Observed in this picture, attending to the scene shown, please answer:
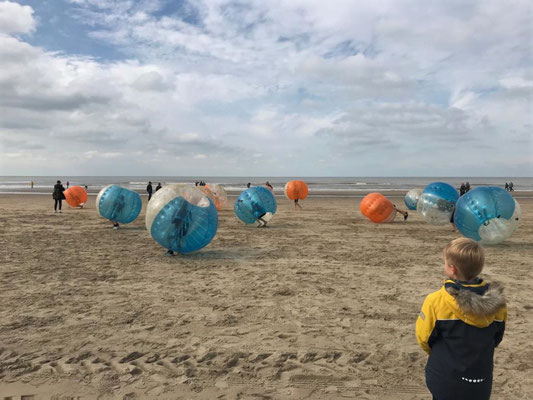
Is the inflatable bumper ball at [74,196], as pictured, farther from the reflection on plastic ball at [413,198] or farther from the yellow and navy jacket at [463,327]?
the yellow and navy jacket at [463,327]

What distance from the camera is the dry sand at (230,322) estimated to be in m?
3.92

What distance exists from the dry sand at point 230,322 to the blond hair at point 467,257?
2.00m

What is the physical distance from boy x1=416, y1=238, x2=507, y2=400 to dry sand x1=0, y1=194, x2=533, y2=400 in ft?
4.73

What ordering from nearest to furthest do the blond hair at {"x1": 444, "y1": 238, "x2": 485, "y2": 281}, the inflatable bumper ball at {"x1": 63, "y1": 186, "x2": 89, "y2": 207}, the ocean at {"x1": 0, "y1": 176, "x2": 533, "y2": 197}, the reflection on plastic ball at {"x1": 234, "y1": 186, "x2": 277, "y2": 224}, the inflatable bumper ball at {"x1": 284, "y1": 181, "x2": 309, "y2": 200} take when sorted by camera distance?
1. the blond hair at {"x1": 444, "y1": 238, "x2": 485, "y2": 281}
2. the reflection on plastic ball at {"x1": 234, "y1": 186, "x2": 277, "y2": 224}
3. the inflatable bumper ball at {"x1": 63, "y1": 186, "x2": 89, "y2": 207}
4. the inflatable bumper ball at {"x1": 284, "y1": 181, "x2": 309, "y2": 200}
5. the ocean at {"x1": 0, "y1": 176, "x2": 533, "y2": 197}

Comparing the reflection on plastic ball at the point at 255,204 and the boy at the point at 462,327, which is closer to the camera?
the boy at the point at 462,327

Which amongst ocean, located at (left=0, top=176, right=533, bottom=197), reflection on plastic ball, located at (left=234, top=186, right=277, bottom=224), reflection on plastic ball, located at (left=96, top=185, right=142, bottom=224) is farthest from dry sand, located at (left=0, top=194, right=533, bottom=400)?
ocean, located at (left=0, top=176, right=533, bottom=197)

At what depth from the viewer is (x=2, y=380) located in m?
3.91

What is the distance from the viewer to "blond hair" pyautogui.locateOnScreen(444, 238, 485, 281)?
2416 millimetres

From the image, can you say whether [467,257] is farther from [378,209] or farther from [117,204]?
[378,209]

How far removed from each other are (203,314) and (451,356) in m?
4.02

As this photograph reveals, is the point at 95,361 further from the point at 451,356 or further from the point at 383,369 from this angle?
the point at 451,356

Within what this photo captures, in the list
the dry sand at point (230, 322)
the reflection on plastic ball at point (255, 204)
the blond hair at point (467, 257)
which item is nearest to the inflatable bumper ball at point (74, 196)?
the dry sand at point (230, 322)

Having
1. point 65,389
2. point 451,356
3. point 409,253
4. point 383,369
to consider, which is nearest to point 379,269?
point 409,253

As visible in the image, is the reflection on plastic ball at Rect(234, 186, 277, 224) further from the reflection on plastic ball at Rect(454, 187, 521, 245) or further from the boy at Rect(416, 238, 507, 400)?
the boy at Rect(416, 238, 507, 400)
